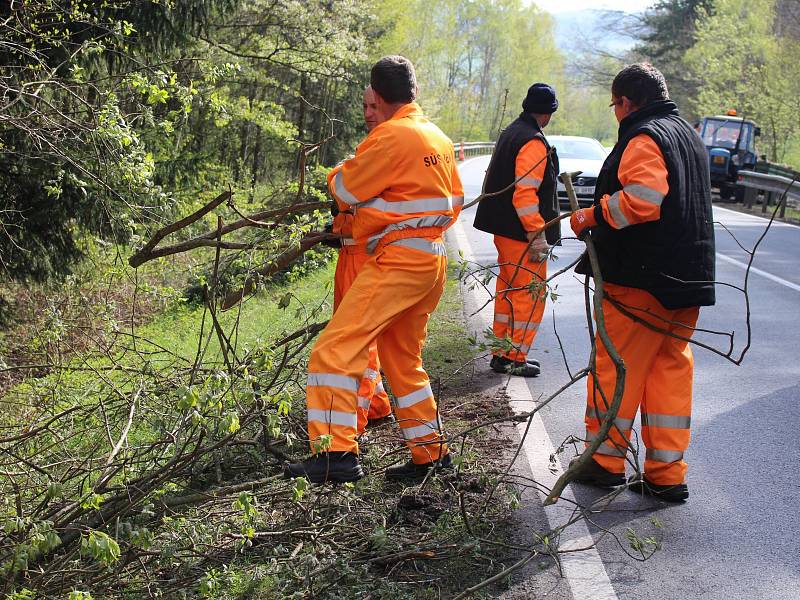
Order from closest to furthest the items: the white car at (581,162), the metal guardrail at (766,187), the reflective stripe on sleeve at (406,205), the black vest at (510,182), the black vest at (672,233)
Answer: the reflective stripe on sleeve at (406,205)
the black vest at (672,233)
the black vest at (510,182)
the white car at (581,162)
the metal guardrail at (766,187)

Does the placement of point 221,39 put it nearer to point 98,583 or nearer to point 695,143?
point 695,143

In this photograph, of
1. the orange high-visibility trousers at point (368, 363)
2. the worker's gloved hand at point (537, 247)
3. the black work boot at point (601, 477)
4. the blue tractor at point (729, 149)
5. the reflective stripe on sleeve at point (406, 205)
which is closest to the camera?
the reflective stripe on sleeve at point (406, 205)

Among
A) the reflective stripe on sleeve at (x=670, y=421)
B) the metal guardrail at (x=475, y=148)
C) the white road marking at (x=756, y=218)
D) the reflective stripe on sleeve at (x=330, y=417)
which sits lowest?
the metal guardrail at (x=475, y=148)

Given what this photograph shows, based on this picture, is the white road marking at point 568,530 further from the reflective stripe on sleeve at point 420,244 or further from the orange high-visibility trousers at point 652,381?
the reflective stripe on sleeve at point 420,244

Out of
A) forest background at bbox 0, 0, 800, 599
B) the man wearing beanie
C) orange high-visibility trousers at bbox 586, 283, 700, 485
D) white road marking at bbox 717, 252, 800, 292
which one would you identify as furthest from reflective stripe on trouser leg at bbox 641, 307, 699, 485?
white road marking at bbox 717, 252, 800, 292

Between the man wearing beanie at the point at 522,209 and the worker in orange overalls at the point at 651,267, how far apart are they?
1963 millimetres

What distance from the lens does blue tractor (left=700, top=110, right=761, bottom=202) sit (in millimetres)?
26906

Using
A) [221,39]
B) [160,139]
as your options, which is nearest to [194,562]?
[160,139]

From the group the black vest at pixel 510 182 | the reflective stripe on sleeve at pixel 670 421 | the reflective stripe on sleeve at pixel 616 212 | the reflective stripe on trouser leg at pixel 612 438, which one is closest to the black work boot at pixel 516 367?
A: the black vest at pixel 510 182

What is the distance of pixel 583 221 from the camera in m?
4.80

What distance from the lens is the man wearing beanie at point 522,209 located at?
6973 mm

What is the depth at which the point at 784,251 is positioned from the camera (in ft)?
47.4

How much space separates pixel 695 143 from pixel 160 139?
7.19 metres

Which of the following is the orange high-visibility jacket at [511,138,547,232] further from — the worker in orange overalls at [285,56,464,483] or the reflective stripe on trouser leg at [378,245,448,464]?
Answer: the reflective stripe on trouser leg at [378,245,448,464]
